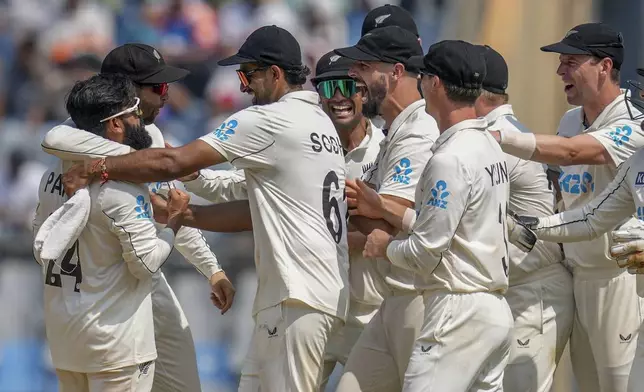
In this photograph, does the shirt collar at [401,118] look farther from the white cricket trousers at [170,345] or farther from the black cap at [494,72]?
the white cricket trousers at [170,345]

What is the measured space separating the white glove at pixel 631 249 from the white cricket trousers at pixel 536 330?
3.68 ft

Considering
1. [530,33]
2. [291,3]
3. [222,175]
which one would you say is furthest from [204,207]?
[291,3]

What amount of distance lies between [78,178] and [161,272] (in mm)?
1141

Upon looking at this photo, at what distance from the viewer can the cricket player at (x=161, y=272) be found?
599cm

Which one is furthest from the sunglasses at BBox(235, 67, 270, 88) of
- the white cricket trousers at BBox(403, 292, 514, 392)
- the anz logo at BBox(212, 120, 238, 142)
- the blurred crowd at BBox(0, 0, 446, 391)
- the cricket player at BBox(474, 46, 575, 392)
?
the blurred crowd at BBox(0, 0, 446, 391)

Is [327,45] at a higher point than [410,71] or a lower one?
lower

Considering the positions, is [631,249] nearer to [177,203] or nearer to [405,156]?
[405,156]

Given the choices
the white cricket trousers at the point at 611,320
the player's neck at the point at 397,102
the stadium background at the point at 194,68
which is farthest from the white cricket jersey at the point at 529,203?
the stadium background at the point at 194,68

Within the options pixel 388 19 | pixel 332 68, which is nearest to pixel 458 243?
pixel 332 68

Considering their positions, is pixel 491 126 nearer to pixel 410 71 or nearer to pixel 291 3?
pixel 410 71

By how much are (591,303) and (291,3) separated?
21.7 feet

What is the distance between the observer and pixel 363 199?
A: 5.60 meters

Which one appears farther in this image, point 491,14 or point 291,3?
point 291,3

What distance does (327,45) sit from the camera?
1196cm
